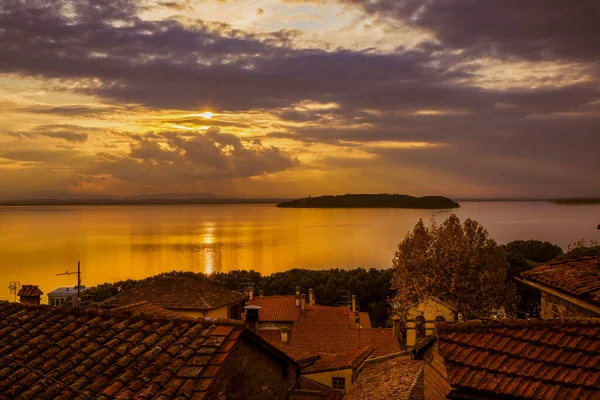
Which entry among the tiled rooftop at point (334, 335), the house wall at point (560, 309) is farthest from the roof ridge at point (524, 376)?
the tiled rooftop at point (334, 335)

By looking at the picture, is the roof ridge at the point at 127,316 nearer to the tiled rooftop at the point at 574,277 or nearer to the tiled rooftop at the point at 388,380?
the tiled rooftop at the point at 388,380

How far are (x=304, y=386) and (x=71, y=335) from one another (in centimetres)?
1303

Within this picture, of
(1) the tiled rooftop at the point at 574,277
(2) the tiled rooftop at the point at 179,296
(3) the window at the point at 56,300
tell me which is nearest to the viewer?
(1) the tiled rooftop at the point at 574,277

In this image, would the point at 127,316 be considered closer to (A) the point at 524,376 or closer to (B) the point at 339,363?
(A) the point at 524,376

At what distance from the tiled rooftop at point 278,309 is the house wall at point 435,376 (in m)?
25.6

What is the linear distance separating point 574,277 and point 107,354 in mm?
9529

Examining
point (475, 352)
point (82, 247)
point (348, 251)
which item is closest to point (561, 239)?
point (348, 251)

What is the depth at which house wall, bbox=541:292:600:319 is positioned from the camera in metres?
10.1

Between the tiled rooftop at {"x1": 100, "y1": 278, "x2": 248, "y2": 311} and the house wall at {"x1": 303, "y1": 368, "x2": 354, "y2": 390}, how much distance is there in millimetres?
6746

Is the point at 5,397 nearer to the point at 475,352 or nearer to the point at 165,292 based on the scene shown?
the point at 475,352

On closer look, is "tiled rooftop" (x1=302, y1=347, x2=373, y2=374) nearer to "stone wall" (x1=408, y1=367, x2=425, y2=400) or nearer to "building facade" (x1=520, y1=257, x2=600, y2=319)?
"stone wall" (x1=408, y1=367, x2=425, y2=400)

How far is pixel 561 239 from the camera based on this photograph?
12275cm

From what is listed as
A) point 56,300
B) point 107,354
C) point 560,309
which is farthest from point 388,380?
point 56,300

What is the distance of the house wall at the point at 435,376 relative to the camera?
331 inches
